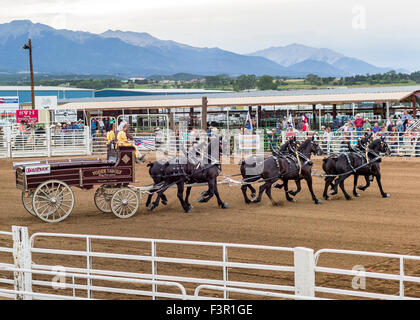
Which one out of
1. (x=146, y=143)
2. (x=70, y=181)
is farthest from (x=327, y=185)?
(x=146, y=143)

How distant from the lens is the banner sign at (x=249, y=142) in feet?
93.1

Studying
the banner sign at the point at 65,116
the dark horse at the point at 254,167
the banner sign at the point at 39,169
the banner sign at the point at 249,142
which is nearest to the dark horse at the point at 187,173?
the dark horse at the point at 254,167

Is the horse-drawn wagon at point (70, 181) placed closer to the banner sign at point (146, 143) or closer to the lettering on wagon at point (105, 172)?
the lettering on wagon at point (105, 172)

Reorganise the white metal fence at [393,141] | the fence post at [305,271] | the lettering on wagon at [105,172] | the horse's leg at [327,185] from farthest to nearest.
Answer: the white metal fence at [393,141], the horse's leg at [327,185], the lettering on wagon at [105,172], the fence post at [305,271]

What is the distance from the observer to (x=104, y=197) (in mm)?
14938

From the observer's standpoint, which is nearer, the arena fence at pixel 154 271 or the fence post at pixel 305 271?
the fence post at pixel 305 271

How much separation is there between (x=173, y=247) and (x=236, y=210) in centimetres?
416

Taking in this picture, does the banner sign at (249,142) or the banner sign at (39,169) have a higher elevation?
the banner sign at (39,169)

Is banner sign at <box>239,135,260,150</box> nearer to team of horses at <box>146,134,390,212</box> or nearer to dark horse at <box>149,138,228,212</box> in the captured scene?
team of horses at <box>146,134,390,212</box>

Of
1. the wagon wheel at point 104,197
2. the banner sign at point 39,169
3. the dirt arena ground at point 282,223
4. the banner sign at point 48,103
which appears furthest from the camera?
the banner sign at point 48,103

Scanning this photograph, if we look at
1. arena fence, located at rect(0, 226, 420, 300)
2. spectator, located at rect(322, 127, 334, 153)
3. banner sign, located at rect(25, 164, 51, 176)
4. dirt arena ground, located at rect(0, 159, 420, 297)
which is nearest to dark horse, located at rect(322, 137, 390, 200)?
dirt arena ground, located at rect(0, 159, 420, 297)

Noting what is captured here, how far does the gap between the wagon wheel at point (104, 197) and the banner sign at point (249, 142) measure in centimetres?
1349

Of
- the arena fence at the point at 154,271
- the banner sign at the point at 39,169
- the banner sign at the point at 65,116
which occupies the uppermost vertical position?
the banner sign at the point at 65,116
